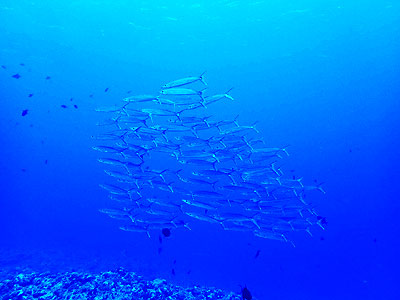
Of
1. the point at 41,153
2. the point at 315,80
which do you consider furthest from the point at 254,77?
the point at 41,153

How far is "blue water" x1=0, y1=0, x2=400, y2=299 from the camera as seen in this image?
2328cm

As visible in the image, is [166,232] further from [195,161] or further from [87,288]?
[87,288]

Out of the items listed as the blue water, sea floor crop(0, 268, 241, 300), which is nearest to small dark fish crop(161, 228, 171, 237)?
sea floor crop(0, 268, 241, 300)

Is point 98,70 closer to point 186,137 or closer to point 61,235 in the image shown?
point 61,235

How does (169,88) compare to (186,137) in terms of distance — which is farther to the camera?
(186,137)

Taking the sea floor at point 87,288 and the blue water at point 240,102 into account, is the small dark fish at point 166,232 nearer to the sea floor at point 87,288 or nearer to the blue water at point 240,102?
the sea floor at point 87,288

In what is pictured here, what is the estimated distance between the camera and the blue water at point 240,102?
917 inches

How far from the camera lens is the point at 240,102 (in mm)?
44688

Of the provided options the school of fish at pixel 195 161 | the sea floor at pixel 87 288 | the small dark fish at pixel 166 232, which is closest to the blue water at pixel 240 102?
the sea floor at pixel 87 288

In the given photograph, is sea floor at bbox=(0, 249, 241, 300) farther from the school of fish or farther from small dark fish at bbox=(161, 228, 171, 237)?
small dark fish at bbox=(161, 228, 171, 237)

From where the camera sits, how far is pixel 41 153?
6028cm

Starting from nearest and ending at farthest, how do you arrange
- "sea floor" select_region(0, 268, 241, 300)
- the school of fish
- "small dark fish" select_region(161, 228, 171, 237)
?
"sea floor" select_region(0, 268, 241, 300) < "small dark fish" select_region(161, 228, 171, 237) < the school of fish

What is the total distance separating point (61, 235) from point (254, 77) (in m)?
26.2

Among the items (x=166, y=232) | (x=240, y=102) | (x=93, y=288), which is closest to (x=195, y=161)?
(x=166, y=232)
